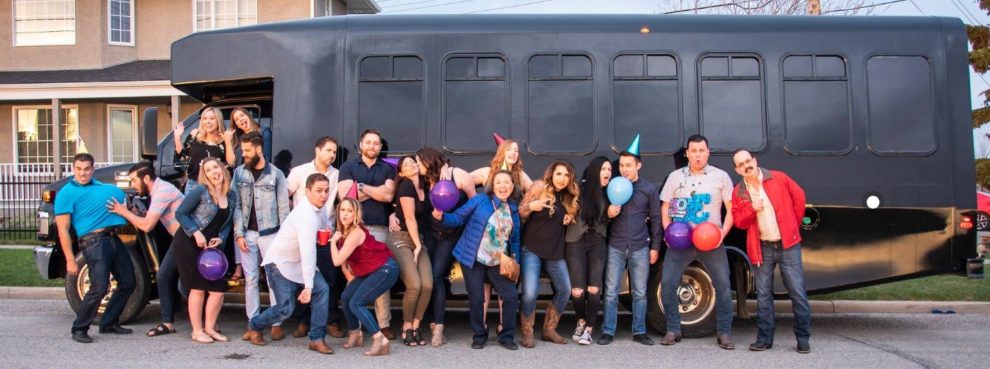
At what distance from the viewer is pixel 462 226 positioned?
7.42m

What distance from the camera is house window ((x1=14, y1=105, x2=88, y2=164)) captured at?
2277 centimetres

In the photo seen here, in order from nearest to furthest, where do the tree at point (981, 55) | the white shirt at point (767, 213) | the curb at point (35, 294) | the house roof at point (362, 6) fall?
the white shirt at point (767, 213) < the curb at point (35, 294) < the tree at point (981, 55) < the house roof at point (362, 6)

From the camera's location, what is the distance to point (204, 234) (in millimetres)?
7344

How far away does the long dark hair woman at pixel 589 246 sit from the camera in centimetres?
743

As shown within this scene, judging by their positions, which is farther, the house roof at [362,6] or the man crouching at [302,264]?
the house roof at [362,6]

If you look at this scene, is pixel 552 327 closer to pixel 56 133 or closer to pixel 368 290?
pixel 368 290

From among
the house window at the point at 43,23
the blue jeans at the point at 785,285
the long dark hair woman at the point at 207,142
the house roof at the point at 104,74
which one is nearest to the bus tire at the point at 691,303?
the blue jeans at the point at 785,285

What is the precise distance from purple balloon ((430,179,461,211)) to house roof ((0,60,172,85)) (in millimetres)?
15555

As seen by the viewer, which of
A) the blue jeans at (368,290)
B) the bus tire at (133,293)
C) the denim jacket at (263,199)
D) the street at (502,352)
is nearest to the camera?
the street at (502,352)

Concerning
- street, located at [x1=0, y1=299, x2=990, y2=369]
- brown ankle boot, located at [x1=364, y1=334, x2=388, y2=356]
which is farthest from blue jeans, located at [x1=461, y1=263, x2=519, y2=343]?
brown ankle boot, located at [x1=364, y1=334, x2=388, y2=356]

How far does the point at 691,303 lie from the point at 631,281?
77 centimetres

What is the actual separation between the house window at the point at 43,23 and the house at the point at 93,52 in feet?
0.08

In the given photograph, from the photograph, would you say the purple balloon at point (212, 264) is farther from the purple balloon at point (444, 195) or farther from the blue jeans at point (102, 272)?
the purple balloon at point (444, 195)

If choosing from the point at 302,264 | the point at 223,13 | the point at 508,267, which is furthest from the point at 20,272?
the point at 223,13
